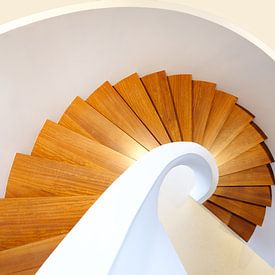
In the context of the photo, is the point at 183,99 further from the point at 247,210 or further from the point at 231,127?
the point at 247,210

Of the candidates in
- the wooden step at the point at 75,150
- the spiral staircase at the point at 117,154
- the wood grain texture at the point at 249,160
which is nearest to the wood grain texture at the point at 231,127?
the spiral staircase at the point at 117,154

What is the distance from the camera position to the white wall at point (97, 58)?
99.0 inches

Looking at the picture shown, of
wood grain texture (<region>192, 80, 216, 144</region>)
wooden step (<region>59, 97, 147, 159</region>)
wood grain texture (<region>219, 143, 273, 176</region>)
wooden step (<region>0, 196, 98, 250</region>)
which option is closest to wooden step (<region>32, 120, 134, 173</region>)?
wooden step (<region>59, 97, 147, 159</region>)

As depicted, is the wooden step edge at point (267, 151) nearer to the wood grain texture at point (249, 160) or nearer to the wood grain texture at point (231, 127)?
the wood grain texture at point (249, 160)

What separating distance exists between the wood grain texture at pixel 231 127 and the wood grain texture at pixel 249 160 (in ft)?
0.96

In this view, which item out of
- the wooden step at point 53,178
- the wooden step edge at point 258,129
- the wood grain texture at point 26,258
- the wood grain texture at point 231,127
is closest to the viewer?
the wood grain texture at point 26,258

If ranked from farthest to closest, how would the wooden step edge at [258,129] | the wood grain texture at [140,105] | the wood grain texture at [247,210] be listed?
the wood grain texture at [247,210] → the wooden step edge at [258,129] → the wood grain texture at [140,105]

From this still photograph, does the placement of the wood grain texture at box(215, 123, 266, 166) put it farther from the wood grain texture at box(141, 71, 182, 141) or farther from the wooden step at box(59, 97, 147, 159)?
the wooden step at box(59, 97, 147, 159)

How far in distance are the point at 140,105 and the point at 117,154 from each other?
2.46ft

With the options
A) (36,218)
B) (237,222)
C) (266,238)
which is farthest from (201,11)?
(266,238)

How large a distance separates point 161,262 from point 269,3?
2192 millimetres

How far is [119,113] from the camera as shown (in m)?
3.17

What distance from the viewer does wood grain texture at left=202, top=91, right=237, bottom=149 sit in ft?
12.5

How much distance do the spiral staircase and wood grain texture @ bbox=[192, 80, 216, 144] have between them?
0.5 inches
